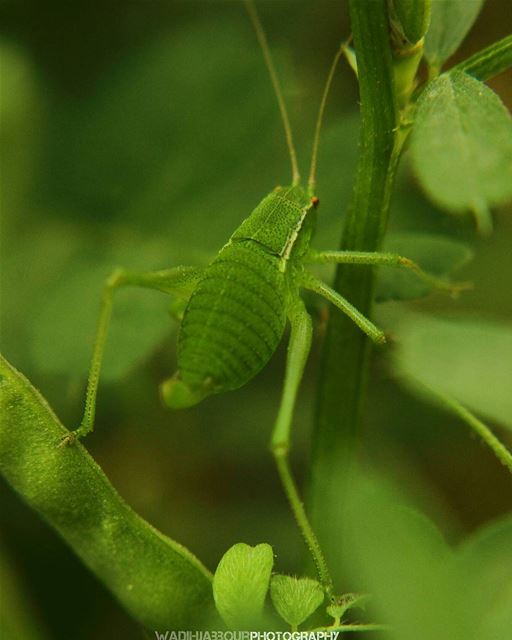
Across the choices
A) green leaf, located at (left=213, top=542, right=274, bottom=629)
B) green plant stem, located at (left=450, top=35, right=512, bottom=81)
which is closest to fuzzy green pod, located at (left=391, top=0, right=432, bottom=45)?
green plant stem, located at (left=450, top=35, right=512, bottom=81)

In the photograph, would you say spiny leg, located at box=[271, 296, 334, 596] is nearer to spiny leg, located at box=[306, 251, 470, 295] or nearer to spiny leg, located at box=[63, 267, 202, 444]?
spiny leg, located at box=[306, 251, 470, 295]

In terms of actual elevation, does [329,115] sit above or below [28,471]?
above

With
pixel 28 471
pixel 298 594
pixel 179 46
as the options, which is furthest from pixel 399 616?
pixel 179 46

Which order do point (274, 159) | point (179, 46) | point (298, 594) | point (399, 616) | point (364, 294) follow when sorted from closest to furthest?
1. point (399, 616)
2. point (298, 594)
3. point (364, 294)
4. point (274, 159)
5. point (179, 46)

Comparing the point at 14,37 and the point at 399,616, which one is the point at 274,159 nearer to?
the point at 14,37

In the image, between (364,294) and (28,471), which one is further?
(364,294)

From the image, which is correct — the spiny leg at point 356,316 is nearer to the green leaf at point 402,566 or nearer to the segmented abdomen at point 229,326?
the segmented abdomen at point 229,326
